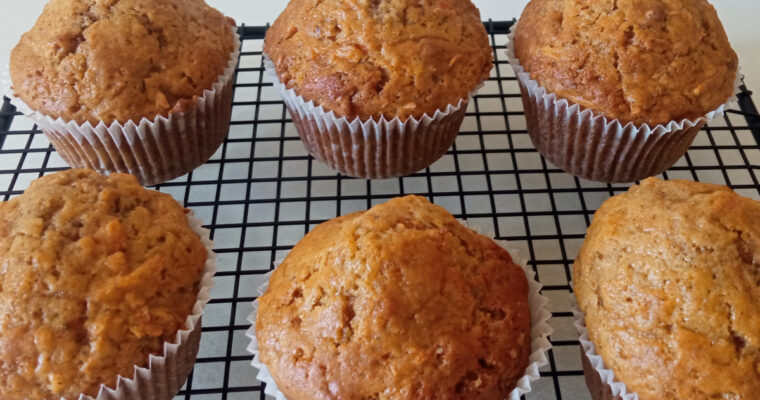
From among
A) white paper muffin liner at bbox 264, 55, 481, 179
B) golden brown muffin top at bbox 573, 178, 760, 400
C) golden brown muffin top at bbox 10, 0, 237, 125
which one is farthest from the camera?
white paper muffin liner at bbox 264, 55, 481, 179

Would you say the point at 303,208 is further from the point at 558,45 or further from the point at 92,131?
the point at 558,45

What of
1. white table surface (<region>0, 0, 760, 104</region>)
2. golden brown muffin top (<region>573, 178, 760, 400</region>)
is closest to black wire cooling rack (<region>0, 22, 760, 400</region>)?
golden brown muffin top (<region>573, 178, 760, 400</region>)

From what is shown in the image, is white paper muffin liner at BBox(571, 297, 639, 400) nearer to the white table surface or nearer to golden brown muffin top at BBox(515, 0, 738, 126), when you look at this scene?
golden brown muffin top at BBox(515, 0, 738, 126)

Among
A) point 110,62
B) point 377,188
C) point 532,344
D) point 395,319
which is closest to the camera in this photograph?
point 395,319

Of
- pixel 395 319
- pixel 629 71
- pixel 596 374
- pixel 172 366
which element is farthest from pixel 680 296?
pixel 172 366

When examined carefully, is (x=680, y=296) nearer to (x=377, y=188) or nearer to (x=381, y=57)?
(x=381, y=57)

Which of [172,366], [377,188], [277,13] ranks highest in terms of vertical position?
[277,13]
